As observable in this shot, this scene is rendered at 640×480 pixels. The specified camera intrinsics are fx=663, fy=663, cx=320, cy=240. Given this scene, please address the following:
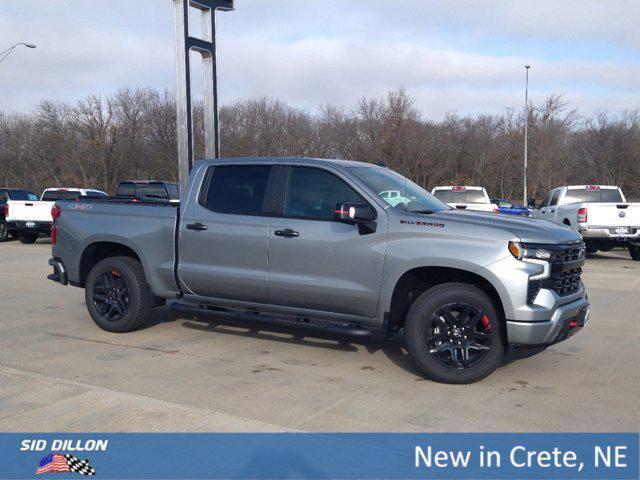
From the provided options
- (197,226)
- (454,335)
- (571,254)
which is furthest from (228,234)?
(571,254)

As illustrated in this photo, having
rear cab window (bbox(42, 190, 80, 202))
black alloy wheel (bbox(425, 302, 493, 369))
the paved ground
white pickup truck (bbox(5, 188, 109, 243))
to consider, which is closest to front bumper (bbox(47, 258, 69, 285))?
the paved ground

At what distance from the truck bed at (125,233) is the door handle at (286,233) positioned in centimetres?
130

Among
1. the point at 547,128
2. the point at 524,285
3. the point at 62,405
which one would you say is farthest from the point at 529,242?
the point at 547,128

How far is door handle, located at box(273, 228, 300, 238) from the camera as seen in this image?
A: 20.4 feet

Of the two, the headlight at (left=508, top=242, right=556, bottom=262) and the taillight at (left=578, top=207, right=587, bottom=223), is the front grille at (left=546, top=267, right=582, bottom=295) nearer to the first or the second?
the headlight at (left=508, top=242, right=556, bottom=262)

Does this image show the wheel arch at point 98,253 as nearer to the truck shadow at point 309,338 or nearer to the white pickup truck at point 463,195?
the truck shadow at point 309,338

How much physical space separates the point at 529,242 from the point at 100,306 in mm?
4846

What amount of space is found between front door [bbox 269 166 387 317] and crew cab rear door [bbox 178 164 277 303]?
151mm

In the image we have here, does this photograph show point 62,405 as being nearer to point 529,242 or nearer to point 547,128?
point 529,242

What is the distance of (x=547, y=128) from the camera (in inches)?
1857

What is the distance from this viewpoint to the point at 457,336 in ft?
18.3

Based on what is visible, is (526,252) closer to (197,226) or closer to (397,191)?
(397,191)

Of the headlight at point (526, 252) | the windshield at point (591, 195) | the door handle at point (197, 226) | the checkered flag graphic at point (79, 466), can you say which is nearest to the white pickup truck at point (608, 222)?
the windshield at point (591, 195)

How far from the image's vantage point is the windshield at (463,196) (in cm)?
1831
